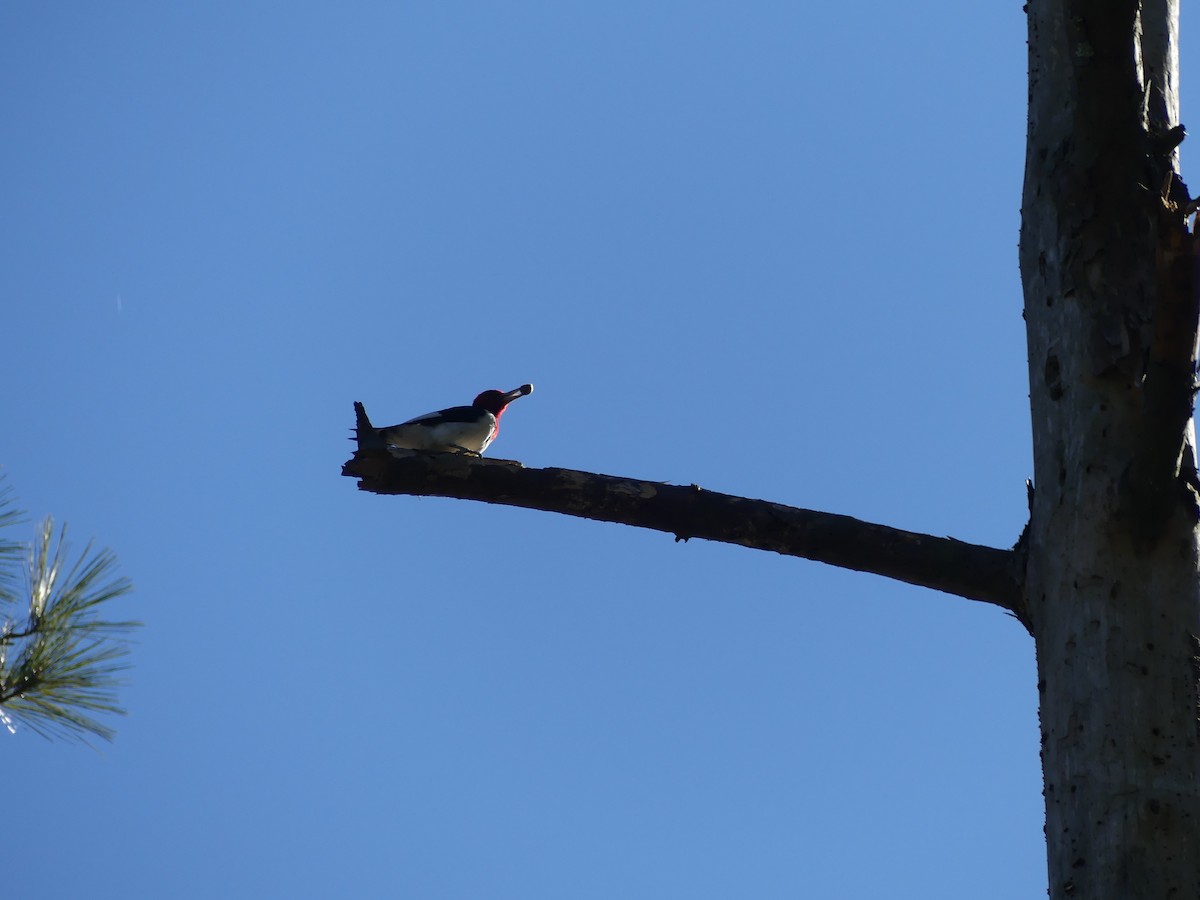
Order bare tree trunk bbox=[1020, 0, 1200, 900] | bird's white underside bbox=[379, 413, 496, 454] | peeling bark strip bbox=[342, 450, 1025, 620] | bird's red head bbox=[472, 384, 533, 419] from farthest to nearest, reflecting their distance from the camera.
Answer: bird's red head bbox=[472, 384, 533, 419], bird's white underside bbox=[379, 413, 496, 454], peeling bark strip bbox=[342, 450, 1025, 620], bare tree trunk bbox=[1020, 0, 1200, 900]

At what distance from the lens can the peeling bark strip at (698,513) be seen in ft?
9.77

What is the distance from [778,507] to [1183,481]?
110cm

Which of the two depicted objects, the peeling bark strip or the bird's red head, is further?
the bird's red head

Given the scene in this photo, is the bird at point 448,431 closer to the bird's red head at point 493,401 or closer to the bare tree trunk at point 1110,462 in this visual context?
the bird's red head at point 493,401

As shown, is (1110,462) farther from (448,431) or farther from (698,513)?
(448,431)

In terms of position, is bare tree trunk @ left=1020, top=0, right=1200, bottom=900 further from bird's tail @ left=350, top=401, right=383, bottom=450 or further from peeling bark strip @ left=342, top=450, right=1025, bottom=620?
bird's tail @ left=350, top=401, right=383, bottom=450

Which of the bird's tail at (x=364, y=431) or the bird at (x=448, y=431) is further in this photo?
the bird at (x=448, y=431)

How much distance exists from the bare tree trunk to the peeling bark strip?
0.41 m

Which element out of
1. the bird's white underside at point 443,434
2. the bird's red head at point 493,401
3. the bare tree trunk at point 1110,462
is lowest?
the bare tree trunk at point 1110,462

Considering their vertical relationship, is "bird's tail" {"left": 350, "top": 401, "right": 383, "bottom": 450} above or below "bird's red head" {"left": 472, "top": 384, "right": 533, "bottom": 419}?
below

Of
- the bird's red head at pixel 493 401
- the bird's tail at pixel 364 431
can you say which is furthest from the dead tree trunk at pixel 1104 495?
the bird's red head at pixel 493 401

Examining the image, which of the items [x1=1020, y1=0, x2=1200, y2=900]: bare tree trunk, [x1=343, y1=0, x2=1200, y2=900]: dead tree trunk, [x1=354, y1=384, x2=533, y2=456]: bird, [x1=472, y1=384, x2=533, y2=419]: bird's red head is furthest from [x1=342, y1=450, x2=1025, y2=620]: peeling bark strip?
[x1=472, y1=384, x2=533, y2=419]: bird's red head

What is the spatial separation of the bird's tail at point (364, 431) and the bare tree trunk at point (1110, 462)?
6.44ft

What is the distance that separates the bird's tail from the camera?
361 centimetres
